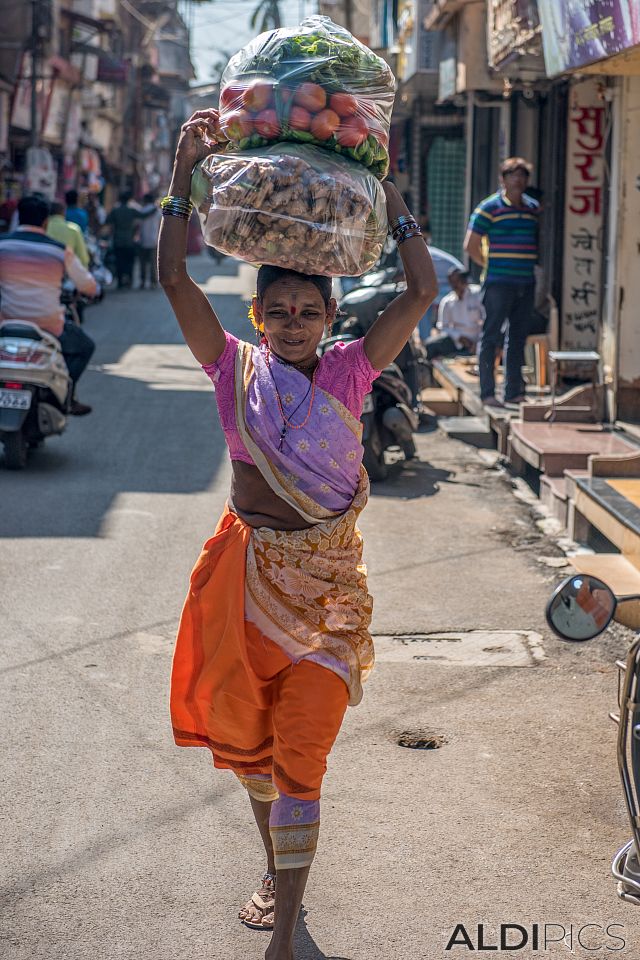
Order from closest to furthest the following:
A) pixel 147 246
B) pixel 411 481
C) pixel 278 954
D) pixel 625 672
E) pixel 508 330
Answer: pixel 625 672, pixel 278 954, pixel 411 481, pixel 508 330, pixel 147 246

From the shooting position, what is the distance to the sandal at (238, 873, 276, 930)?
3326 millimetres

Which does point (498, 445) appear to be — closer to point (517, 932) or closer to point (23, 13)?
point (517, 932)

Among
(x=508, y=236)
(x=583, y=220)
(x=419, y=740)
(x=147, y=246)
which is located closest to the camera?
(x=419, y=740)

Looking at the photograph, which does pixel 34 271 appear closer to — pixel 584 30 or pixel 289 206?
pixel 584 30

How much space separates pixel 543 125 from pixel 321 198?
1261 cm

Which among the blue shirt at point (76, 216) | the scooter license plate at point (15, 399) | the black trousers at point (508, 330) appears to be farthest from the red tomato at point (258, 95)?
the blue shirt at point (76, 216)

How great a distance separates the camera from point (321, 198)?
3102mm

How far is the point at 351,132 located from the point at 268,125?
20 centimetres

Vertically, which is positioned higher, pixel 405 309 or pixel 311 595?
pixel 405 309

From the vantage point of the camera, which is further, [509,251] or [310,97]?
[509,251]

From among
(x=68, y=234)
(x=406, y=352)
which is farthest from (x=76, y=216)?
(x=406, y=352)

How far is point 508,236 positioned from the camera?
1062cm

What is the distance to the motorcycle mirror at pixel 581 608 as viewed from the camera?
2629 millimetres

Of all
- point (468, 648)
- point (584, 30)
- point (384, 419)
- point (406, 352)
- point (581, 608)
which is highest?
point (584, 30)
